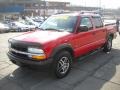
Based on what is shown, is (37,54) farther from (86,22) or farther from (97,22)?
(97,22)

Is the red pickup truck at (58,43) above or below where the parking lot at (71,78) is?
above

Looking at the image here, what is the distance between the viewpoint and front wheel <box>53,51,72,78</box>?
188 inches

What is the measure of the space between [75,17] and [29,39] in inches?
69.9

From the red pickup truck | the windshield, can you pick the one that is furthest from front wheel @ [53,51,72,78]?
the windshield

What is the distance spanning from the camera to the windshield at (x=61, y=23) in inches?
216

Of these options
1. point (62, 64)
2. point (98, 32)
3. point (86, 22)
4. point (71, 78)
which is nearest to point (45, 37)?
point (62, 64)

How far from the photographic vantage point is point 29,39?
475 cm

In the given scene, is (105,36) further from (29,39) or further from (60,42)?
(29,39)

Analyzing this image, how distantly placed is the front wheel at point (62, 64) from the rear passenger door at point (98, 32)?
6.10 feet

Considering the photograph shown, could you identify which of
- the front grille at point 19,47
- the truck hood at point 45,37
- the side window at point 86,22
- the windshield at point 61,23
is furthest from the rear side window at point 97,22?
the front grille at point 19,47

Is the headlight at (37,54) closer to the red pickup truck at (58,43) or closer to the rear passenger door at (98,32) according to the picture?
the red pickup truck at (58,43)

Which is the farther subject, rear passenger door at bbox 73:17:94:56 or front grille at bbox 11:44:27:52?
rear passenger door at bbox 73:17:94:56

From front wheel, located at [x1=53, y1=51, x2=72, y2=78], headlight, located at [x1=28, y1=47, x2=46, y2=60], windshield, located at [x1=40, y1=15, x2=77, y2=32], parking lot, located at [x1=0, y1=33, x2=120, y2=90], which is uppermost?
windshield, located at [x1=40, y1=15, x2=77, y2=32]

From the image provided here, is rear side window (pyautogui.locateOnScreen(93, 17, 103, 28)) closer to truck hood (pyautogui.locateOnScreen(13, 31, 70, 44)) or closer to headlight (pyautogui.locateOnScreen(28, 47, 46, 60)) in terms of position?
truck hood (pyautogui.locateOnScreen(13, 31, 70, 44))
